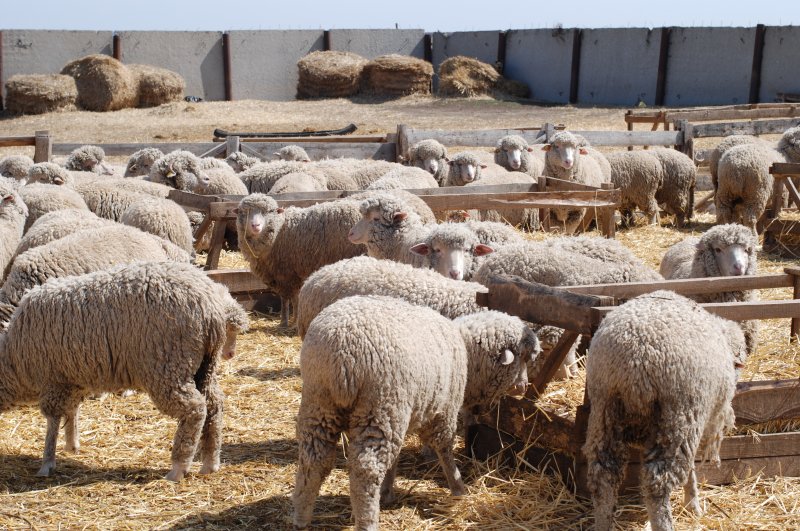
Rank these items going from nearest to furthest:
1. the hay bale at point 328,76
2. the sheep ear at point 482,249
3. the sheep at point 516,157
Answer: the sheep ear at point 482,249, the sheep at point 516,157, the hay bale at point 328,76

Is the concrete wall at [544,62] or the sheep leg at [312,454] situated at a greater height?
the concrete wall at [544,62]

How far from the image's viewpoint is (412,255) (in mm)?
7371

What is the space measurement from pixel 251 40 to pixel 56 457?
29.1 m

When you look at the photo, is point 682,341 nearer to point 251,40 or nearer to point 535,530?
point 535,530

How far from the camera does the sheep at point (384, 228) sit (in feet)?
25.0

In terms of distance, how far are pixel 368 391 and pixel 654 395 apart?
1296 mm

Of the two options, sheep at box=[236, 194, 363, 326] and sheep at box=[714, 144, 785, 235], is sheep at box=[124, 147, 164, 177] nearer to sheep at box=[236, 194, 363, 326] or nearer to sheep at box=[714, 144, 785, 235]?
sheep at box=[236, 194, 363, 326]

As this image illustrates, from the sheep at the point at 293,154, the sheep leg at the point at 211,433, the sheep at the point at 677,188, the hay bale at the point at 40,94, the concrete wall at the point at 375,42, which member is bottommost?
the sheep leg at the point at 211,433

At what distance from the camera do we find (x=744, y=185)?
12.5 meters

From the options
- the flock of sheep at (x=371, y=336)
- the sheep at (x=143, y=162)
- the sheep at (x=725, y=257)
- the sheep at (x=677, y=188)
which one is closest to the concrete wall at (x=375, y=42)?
the sheep at (x=677, y=188)

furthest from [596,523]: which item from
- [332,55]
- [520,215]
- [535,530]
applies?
[332,55]

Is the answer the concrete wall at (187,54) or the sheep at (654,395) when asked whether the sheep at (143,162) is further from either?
the concrete wall at (187,54)

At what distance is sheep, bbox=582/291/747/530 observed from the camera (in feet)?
13.4

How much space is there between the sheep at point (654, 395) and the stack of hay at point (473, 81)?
28.7 meters
